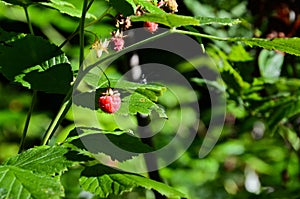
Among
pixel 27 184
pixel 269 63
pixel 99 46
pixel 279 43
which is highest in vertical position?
pixel 269 63

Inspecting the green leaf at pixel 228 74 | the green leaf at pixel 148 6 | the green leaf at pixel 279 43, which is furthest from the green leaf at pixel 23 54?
the green leaf at pixel 228 74

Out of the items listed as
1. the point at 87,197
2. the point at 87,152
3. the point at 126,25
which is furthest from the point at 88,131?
the point at 87,197

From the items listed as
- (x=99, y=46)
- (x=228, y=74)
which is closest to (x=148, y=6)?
(x=99, y=46)

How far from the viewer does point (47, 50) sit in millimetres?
1132

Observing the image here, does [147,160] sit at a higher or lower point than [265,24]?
lower

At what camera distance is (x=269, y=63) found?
2.04 metres

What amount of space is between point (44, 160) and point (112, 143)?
147mm

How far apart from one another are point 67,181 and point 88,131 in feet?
3.85

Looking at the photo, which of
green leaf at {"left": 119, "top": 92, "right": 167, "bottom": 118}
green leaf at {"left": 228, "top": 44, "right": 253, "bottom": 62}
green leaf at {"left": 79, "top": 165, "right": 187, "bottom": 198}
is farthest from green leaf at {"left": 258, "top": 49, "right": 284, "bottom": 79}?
green leaf at {"left": 79, "top": 165, "right": 187, "bottom": 198}

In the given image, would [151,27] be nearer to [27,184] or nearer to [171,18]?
[171,18]

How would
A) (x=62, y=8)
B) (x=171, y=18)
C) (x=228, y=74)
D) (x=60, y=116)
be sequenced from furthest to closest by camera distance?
(x=228, y=74) < (x=62, y=8) < (x=60, y=116) < (x=171, y=18)

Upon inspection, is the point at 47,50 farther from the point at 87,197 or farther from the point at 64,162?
the point at 87,197

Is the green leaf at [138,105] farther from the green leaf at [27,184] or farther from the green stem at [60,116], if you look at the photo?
the green leaf at [27,184]

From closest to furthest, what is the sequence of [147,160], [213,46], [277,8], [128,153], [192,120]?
[128,153] < [147,160] < [213,46] < [277,8] < [192,120]
